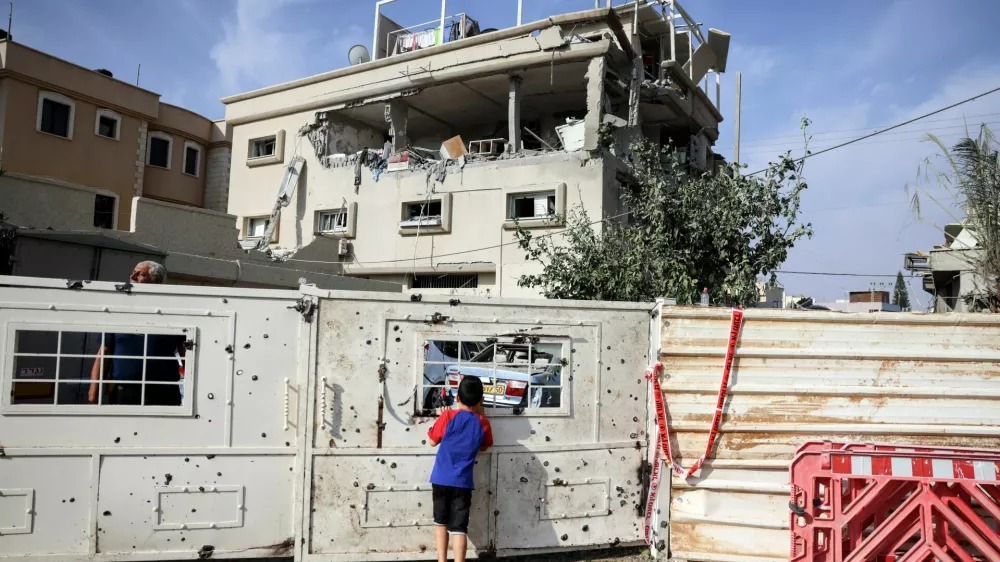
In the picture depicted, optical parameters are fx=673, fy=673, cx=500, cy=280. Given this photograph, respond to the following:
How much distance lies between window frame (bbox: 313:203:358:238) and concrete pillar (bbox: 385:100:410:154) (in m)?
2.11

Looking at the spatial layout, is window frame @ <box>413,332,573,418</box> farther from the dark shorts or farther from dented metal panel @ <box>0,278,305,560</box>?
dented metal panel @ <box>0,278,305,560</box>

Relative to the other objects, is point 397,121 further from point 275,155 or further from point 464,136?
point 275,155

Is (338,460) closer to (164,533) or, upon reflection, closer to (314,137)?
(164,533)

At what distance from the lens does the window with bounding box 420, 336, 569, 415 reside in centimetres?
520

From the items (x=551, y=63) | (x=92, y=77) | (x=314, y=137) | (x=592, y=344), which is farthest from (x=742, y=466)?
(x=92, y=77)

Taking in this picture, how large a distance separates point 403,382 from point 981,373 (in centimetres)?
434

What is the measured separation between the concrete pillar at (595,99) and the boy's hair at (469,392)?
11.7 m

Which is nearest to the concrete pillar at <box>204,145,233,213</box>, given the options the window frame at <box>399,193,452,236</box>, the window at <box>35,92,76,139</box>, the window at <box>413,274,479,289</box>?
the window at <box>35,92,76,139</box>

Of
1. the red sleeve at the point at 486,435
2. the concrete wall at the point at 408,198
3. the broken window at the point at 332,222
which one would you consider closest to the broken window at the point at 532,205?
the concrete wall at the point at 408,198

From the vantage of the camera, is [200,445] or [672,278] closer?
[200,445]

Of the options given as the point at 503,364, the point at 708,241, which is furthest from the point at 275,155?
the point at 503,364

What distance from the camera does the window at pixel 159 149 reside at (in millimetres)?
24266

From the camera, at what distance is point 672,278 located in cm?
802

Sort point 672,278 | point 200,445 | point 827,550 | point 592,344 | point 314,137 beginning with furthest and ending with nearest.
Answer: point 314,137, point 672,278, point 592,344, point 200,445, point 827,550
